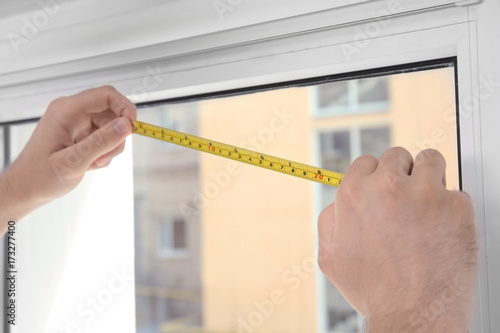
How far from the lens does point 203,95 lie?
1.10 meters

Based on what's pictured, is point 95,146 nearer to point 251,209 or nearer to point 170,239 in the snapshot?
point 251,209

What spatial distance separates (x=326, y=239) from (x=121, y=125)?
1.37 ft

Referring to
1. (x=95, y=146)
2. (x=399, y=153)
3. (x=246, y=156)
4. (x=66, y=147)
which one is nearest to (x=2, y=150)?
(x=66, y=147)

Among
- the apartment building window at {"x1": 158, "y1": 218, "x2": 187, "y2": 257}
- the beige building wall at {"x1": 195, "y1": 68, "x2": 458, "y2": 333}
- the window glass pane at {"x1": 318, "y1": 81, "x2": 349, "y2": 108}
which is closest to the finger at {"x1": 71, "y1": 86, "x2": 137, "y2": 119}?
the window glass pane at {"x1": 318, "y1": 81, "x2": 349, "y2": 108}

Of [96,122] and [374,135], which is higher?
[374,135]

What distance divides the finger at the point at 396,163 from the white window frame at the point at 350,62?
128 mm

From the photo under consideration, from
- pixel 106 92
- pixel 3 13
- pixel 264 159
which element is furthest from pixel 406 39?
pixel 3 13

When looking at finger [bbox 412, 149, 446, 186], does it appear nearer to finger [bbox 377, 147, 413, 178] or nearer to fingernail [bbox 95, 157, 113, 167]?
finger [bbox 377, 147, 413, 178]

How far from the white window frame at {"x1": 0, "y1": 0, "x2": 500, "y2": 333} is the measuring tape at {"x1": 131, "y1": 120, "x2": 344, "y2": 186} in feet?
0.47

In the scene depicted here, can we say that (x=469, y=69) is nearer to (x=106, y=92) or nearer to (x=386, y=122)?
(x=106, y=92)

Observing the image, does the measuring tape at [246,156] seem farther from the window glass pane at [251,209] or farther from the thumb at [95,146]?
the window glass pane at [251,209]

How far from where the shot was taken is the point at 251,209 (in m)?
3.26

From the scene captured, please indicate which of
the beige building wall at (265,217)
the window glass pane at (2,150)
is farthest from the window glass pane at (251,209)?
the window glass pane at (2,150)

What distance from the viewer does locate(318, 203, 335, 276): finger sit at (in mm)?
747
